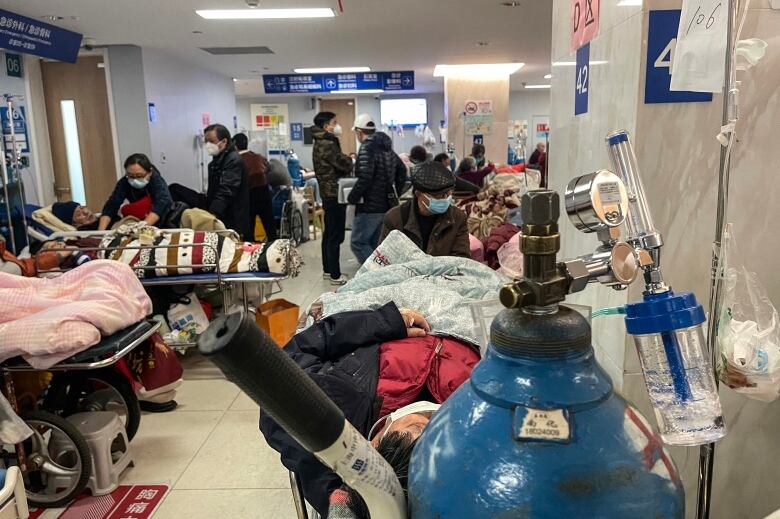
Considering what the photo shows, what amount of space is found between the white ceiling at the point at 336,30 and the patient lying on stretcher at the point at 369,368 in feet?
14.1

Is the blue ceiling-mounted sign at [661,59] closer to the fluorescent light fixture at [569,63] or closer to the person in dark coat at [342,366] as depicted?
the fluorescent light fixture at [569,63]

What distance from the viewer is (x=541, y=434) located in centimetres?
59

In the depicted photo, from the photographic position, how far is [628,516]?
0.58m

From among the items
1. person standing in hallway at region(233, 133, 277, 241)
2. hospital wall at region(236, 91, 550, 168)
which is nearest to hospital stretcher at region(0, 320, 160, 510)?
Answer: person standing in hallway at region(233, 133, 277, 241)

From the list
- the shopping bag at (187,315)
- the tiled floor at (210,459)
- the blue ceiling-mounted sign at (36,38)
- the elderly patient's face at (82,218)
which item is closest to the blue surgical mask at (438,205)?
the tiled floor at (210,459)

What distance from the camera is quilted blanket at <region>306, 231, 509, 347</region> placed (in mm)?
1612

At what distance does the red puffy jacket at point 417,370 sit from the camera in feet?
4.31

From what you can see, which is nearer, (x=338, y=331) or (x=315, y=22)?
(x=338, y=331)

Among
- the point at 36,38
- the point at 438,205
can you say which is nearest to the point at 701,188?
the point at 438,205

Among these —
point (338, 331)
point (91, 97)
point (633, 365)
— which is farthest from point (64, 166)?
point (633, 365)

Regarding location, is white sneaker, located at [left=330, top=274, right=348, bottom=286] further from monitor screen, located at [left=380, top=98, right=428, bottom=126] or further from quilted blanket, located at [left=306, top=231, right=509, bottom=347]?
monitor screen, located at [left=380, top=98, right=428, bottom=126]

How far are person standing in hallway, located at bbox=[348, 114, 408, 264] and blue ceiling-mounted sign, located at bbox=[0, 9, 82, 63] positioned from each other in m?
3.15

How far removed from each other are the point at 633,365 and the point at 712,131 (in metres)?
0.52

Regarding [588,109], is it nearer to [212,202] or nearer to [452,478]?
[452,478]
